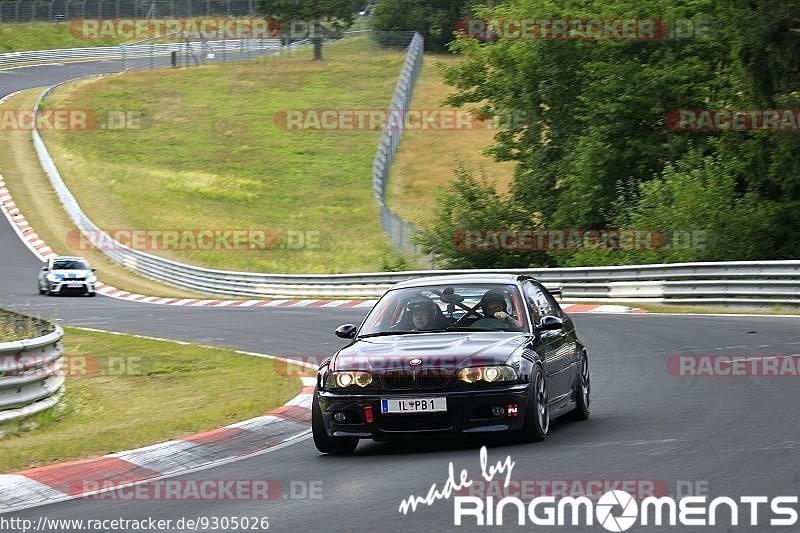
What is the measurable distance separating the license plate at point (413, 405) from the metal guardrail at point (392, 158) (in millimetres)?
28902

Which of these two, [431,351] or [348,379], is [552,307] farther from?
[348,379]

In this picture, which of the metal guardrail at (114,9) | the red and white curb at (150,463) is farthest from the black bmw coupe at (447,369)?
the metal guardrail at (114,9)

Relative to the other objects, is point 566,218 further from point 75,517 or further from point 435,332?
point 75,517

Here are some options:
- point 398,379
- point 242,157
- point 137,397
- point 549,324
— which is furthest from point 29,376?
point 242,157

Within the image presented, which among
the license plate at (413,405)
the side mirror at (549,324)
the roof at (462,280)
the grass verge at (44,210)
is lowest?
the grass verge at (44,210)

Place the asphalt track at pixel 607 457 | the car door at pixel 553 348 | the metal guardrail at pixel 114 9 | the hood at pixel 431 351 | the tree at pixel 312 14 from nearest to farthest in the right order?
the asphalt track at pixel 607 457 → the hood at pixel 431 351 → the car door at pixel 553 348 → the tree at pixel 312 14 → the metal guardrail at pixel 114 9

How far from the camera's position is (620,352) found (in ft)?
58.1

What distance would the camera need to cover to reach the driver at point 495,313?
35.9ft

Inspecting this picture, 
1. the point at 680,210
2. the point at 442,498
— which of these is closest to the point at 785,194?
the point at 680,210

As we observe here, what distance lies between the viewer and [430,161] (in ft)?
210

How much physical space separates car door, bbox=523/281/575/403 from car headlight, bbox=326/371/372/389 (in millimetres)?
1532

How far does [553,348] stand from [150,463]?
3.33m

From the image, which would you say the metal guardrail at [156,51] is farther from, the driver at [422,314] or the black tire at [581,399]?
the driver at [422,314]

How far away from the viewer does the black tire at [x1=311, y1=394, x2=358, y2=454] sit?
34.0 feet
